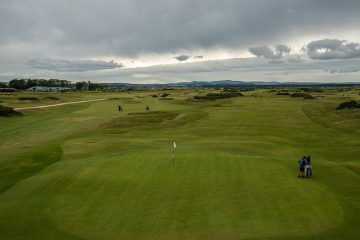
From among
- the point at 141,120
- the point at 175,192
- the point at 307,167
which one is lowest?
the point at 141,120

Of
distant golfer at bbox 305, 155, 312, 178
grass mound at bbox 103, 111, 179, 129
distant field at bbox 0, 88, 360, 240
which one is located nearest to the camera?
distant field at bbox 0, 88, 360, 240

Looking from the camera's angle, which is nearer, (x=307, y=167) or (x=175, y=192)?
(x=175, y=192)

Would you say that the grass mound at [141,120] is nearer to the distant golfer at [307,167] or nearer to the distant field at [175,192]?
the distant field at [175,192]

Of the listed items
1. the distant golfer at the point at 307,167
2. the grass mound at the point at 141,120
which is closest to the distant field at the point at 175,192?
the distant golfer at the point at 307,167

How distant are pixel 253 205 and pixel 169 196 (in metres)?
4.21

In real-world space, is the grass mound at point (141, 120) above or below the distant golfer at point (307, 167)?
below

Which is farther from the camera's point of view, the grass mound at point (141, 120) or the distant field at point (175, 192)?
the grass mound at point (141, 120)

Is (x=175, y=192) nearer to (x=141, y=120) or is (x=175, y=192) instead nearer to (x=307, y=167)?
(x=307, y=167)

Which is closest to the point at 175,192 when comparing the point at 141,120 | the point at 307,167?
the point at 307,167

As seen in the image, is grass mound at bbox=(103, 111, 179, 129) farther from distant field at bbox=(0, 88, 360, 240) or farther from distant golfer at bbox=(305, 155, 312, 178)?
distant golfer at bbox=(305, 155, 312, 178)

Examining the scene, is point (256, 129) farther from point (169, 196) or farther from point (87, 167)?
point (169, 196)

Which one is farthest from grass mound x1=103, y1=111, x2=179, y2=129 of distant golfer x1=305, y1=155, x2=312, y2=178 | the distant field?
distant golfer x1=305, y1=155, x2=312, y2=178

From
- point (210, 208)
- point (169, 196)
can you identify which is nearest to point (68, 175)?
point (169, 196)

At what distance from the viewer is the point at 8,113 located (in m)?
74.1
